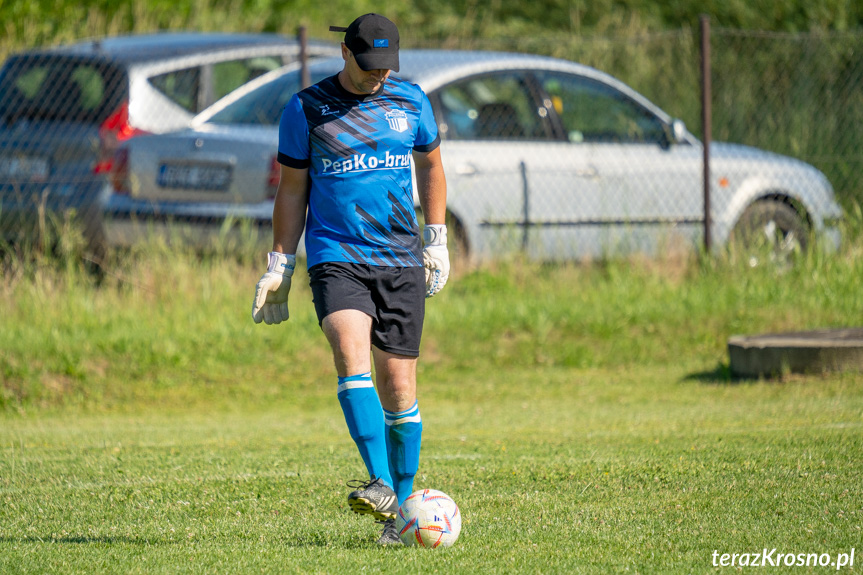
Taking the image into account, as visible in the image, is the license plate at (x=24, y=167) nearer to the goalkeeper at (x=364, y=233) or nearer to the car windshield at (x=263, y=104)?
the car windshield at (x=263, y=104)

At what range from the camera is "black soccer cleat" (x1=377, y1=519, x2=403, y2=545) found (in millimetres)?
4203

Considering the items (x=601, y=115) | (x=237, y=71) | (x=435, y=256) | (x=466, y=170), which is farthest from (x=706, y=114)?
(x=435, y=256)

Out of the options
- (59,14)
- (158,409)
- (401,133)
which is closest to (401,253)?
(401,133)

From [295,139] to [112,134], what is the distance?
561 centimetres

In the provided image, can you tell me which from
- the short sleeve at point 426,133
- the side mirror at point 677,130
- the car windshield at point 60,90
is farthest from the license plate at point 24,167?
the short sleeve at point 426,133

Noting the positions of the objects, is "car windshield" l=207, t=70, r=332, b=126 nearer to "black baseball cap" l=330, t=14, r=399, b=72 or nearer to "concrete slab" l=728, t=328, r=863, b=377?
"concrete slab" l=728, t=328, r=863, b=377

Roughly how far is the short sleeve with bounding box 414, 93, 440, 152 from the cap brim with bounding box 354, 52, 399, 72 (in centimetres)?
34

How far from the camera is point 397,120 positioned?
175 inches

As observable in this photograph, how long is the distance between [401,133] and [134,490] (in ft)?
6.97

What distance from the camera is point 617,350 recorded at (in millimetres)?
9102

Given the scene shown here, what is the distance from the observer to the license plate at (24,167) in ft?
31.3

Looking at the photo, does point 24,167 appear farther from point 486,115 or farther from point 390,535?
point 390,535

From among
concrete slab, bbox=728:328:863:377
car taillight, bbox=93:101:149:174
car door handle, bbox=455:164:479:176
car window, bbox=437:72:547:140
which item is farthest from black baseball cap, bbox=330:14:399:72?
car taillight, bbox=93:101:149:174

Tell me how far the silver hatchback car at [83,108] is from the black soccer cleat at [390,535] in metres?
5.82
